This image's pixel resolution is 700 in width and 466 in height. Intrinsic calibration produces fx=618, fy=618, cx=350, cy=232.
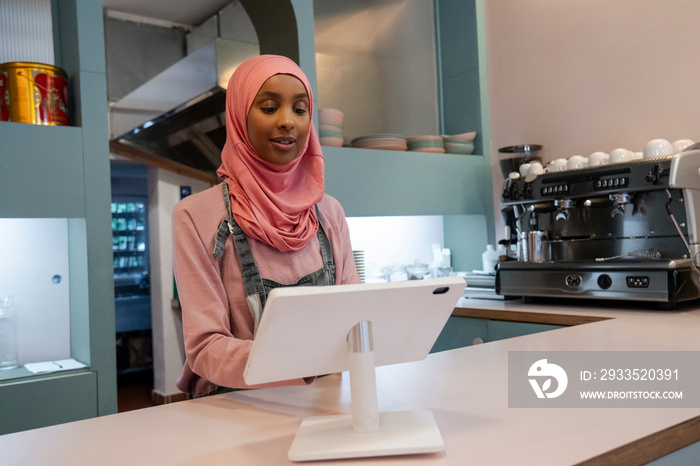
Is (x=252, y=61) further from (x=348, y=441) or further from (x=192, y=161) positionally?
(x=192, y=161)

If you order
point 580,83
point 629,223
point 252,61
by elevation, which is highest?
point 580,83

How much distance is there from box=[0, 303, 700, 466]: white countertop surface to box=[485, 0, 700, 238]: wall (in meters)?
1.74

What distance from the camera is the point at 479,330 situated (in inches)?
91.5

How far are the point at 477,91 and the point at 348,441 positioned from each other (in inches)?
105

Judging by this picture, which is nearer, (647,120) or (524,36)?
(647,120)

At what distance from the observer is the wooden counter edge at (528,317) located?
2.01 m

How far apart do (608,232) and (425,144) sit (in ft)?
3.25

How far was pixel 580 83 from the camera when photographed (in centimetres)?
279

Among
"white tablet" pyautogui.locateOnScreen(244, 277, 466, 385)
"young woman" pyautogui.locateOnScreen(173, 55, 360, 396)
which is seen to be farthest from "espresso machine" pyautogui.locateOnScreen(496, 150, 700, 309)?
"white tablet" pyautogui.locateOnScreen(244, 277, 466, 385)

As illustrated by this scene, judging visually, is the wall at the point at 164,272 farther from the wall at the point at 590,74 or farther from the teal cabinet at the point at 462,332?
the teal cabinet at the point at 462,332

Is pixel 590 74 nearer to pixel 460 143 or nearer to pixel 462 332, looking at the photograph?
pixel 460 143

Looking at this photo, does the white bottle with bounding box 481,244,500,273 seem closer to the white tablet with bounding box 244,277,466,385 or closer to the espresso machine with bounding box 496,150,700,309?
the espresso machine with bounding box 496,150,700,309

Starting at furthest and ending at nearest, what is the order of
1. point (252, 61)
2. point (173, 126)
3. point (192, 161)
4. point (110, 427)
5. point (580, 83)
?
point (192, 161)
point (173, 126)
point (580, 83)
point (252, 61)
point (110, 427)

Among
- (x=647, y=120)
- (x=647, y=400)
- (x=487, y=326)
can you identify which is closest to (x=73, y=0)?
(x=487, y=326)
